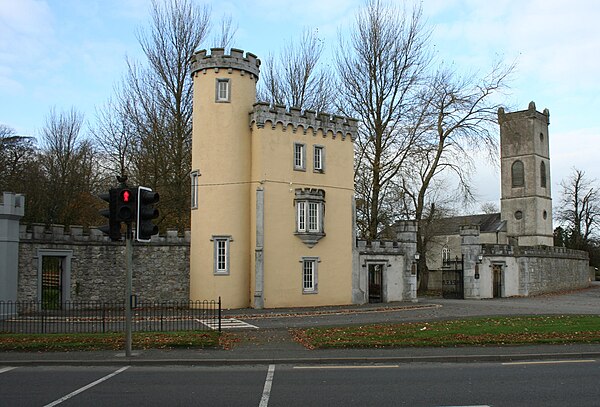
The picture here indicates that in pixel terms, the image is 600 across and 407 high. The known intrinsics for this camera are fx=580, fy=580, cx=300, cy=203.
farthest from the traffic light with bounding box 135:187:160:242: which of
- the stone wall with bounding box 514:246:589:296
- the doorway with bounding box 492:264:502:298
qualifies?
the stone wall with bounding box 514:246:589:296

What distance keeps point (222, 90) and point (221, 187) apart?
16.1 ft

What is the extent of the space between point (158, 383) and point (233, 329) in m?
8.53

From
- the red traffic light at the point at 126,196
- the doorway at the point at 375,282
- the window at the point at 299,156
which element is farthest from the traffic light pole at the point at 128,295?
the doorway at the point at 375,282

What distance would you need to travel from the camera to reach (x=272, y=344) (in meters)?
15.3

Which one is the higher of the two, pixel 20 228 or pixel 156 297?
pixel 20 228

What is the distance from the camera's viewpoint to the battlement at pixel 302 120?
29047mm

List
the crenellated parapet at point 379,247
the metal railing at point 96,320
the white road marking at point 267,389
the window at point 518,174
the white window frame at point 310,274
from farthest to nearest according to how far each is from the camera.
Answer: the window at point 518,174, the crenellated parapet at point 379,247, the white window frame at point 310,274, the metal railing at point 96,320, the white road marking at point 267,389

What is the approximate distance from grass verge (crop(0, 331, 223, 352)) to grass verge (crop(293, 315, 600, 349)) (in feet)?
9.31

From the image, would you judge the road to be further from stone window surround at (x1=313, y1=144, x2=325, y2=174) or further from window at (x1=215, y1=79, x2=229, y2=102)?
stone window surround at (x1=313, y1=144, x2=325, y2=174)

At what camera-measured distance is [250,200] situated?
97.2 ft

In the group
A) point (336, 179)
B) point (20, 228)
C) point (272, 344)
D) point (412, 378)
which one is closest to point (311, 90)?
point (336, 179)

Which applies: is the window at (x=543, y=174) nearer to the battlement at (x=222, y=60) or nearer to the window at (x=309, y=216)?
the window at (x=309, y=216)

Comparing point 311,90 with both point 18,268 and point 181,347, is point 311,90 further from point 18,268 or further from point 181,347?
point 181,347

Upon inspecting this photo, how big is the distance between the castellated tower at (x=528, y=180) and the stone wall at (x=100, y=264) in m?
48.2
